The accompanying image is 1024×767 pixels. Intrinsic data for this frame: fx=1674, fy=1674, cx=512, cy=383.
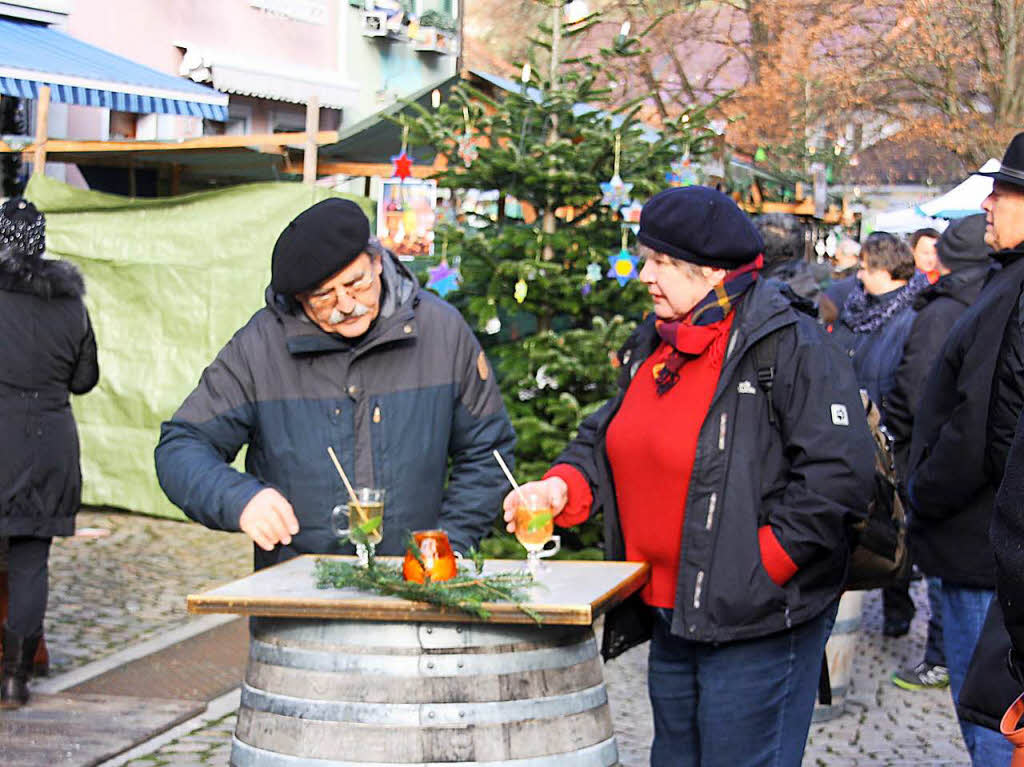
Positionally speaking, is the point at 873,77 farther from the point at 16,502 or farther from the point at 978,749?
the point at 978,749

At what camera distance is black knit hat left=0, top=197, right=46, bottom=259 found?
6.97 meters

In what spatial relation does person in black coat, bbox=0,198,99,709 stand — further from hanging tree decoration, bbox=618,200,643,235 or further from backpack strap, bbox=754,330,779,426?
backpack strap, bbox=754,330,779,426

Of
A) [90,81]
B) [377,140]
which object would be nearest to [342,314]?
[90,81]

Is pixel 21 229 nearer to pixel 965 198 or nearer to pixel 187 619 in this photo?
pixel 187 619

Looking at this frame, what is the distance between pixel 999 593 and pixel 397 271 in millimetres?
2178

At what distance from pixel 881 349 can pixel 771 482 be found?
181 inches

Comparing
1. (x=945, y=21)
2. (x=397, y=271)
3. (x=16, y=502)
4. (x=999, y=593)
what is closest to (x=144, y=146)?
(x=16, y=502)

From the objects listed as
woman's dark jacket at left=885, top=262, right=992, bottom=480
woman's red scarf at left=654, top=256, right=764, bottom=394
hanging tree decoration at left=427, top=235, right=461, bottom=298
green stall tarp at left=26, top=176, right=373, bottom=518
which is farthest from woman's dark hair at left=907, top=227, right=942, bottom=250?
woman's red scarf at left=654, top=256, right=764, bottom=394

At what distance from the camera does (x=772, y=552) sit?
3.75 metres

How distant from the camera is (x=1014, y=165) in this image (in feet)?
13.6

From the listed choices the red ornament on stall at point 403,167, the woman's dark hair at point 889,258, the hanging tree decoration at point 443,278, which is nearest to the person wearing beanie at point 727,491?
the woman's dark hair at point 889,258

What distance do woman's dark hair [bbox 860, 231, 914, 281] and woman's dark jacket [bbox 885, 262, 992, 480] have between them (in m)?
0.80

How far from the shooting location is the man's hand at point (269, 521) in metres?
3.64

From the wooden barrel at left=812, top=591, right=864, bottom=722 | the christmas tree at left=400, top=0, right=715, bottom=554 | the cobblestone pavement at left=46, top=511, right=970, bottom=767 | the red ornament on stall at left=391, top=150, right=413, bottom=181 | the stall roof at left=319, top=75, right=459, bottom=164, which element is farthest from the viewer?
the stall roof at left=319, top=75, right=459, bottom=164
